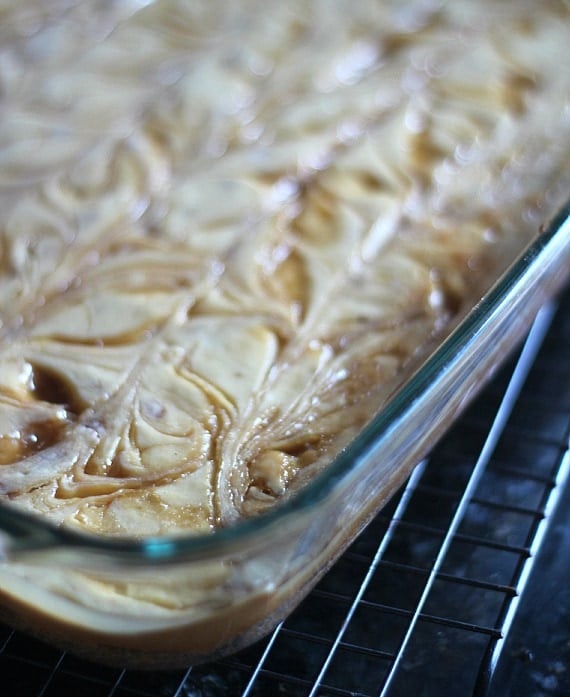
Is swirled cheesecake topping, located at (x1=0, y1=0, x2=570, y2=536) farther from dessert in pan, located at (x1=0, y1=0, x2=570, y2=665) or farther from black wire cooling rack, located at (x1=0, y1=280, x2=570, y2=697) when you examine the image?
black wire cooling rack, located at (x1=0, y1=280, x2=570, y2=697)

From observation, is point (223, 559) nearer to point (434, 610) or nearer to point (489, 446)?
point (434, 610)

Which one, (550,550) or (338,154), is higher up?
(338,154)

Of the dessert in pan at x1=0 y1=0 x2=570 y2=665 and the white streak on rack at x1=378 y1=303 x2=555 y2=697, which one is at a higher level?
the dessert in pan at x1=0 y1=0 x2=570 y2=665

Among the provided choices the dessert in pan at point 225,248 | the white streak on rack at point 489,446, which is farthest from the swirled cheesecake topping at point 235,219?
the white streak on rack at point 489,446

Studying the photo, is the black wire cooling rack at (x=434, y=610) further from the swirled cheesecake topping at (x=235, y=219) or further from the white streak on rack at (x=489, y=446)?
the swirled cheesecake topping at (x=235, y=219)

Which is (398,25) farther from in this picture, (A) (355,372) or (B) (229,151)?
(A) (355,372)

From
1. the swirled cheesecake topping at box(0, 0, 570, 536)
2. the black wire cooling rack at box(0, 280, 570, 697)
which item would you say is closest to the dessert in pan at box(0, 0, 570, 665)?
the swirled cheesecake topping at box(0, 0, 570, 536)

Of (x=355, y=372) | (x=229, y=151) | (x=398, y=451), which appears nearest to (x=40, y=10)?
(x=229, y=151)

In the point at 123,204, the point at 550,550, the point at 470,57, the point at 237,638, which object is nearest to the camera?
the point at 237,638
